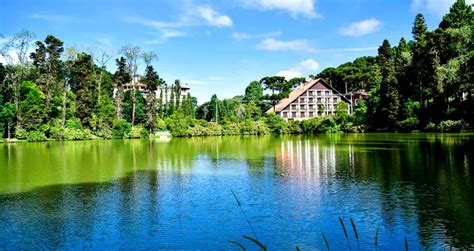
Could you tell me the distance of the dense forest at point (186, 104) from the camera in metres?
51.2

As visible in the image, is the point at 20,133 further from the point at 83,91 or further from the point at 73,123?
the point at 83,91

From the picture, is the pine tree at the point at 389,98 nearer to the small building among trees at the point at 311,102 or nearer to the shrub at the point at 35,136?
the small building among trees at the point at 311,102

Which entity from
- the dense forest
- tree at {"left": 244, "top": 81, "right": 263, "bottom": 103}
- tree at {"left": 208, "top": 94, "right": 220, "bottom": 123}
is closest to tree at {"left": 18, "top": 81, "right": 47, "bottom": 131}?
the dense forest

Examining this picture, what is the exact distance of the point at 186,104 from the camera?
257 ft

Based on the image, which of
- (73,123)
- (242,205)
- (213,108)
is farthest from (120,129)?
(242,205)

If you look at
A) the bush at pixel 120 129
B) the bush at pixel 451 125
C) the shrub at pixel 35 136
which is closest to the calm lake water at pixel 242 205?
the bush at pixel 451 125

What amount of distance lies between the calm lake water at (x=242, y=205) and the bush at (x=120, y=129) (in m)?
38.8

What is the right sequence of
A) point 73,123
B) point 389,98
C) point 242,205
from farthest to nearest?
point 389,98, point 73,123, point 242,205

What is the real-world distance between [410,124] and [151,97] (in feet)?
116

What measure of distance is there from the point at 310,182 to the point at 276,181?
1.34 meters

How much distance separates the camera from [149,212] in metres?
12.4

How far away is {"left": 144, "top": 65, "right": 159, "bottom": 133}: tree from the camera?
207 feet

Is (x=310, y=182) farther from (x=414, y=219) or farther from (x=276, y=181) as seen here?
(x=414, y=219)

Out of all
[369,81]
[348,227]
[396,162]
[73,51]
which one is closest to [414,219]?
[348,227]
